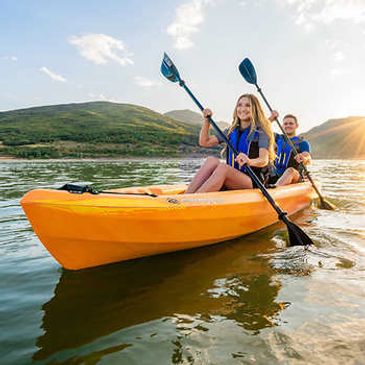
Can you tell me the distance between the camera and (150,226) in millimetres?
3574

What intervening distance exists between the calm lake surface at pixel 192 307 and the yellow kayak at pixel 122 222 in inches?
9.4

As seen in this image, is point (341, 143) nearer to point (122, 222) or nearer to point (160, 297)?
point (122, 222)

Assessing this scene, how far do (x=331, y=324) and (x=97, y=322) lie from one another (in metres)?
1.67

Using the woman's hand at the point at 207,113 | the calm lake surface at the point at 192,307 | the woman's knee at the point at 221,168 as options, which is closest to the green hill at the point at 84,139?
the woman's hand at the point at 207,113

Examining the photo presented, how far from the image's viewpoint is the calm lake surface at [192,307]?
230cm

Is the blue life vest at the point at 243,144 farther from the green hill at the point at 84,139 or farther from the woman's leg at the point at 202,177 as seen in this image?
A: the green hill at the point at 84,139

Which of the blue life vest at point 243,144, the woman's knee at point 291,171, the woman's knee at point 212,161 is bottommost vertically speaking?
the woman's knee at point 291,171

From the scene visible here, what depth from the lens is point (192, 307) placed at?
2.95 m

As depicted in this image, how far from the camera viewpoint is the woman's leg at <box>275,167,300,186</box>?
23.9ft

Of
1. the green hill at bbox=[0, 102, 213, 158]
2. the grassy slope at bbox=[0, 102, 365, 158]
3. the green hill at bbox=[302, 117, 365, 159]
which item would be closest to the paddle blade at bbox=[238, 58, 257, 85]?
the green hill at bbox=[0, 102, 213, 158]

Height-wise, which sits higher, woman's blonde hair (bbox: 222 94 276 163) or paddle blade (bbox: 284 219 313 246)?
woman's blonde hair (bbox: 222 94 276 163)

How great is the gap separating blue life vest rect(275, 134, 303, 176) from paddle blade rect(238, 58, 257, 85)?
4.55 feet

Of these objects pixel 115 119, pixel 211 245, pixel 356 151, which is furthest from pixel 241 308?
pixel 115 119

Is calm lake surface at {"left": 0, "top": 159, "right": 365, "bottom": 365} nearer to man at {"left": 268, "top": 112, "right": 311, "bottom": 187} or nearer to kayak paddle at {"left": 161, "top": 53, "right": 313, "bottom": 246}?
kayak paddle at {"left": 161, "top": 53, "right": 313, "bottom": 246}
